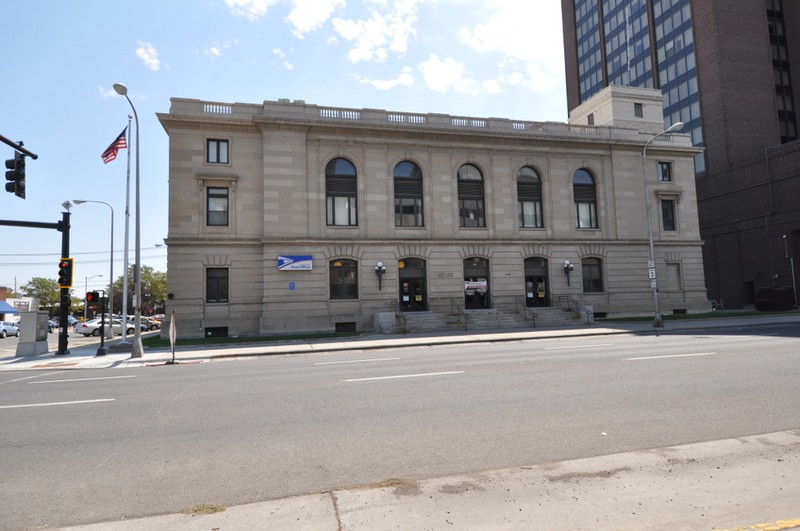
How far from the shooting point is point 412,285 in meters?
32.2

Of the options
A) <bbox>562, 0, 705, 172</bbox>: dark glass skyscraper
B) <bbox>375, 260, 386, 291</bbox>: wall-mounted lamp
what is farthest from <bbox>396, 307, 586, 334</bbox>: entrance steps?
<bbox>562, 0, 705, 172</bbox>: dark glass skyscraper

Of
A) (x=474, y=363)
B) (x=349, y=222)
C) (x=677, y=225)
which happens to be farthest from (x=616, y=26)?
(x=474, y=363)

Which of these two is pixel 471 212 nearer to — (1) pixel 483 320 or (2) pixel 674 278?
(1) pixel 483 320

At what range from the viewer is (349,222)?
31859 mm

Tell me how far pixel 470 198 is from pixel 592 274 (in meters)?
10.8

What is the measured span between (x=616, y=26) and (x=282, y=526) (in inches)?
3080

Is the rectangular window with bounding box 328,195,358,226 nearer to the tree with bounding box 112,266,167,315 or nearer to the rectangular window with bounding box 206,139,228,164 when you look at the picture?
the rectangular window with bounding box 206,139,228,164

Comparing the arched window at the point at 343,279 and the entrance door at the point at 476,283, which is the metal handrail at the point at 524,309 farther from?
the arched window at the point at 343,279

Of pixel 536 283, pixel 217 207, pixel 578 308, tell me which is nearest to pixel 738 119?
pixel 536 283

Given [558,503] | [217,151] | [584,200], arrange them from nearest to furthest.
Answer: [558,503] → [217,151] → [584,200]

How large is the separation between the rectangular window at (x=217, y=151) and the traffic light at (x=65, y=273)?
10.7 metres

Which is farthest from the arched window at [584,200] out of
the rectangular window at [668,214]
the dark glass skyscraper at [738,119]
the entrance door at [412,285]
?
the dark glass skyscraper at [738,119]

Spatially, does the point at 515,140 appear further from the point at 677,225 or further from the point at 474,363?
the point at 474,363

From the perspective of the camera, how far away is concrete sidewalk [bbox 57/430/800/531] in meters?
3.90
